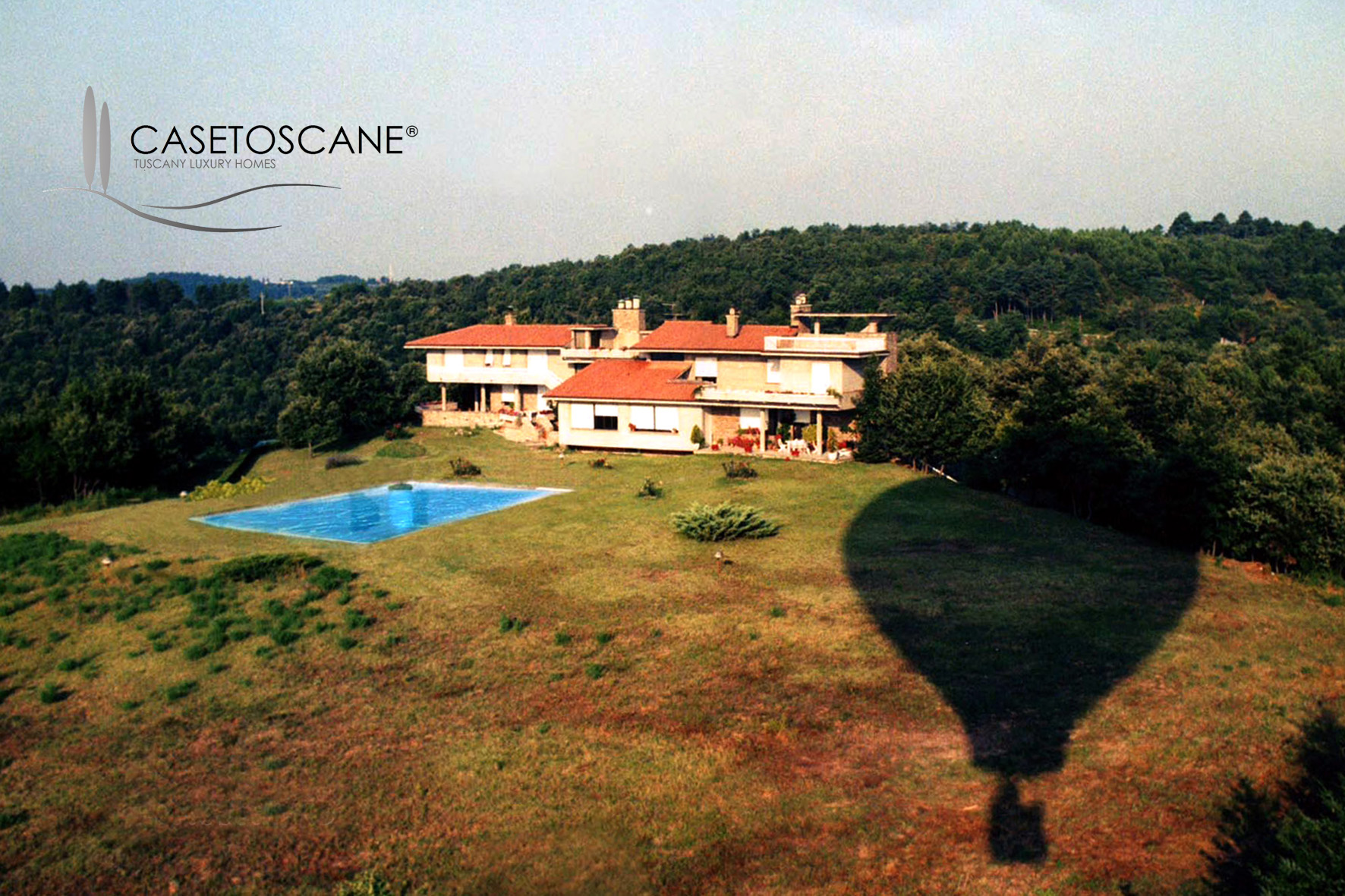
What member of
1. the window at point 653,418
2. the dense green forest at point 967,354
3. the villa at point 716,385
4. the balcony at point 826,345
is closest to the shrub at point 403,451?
the dense green forest at point 967,354

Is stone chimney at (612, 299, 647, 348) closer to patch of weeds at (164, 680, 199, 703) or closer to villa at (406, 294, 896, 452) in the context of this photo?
villa at (406, 294, 896, 452)

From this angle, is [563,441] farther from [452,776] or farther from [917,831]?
[917,831]

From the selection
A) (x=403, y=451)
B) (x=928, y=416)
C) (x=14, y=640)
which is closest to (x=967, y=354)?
(x=928, y=416)

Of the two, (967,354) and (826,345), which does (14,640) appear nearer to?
(826,345)

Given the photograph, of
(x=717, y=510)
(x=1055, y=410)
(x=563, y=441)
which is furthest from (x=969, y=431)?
(x=563, y=441)

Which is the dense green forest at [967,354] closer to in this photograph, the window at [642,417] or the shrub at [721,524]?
the window at [642,417]

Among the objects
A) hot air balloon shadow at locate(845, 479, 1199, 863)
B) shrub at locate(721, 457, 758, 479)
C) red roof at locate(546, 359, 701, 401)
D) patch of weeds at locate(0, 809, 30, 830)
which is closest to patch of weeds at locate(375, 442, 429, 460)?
red roof at locate(546, 359, 701, 401)
